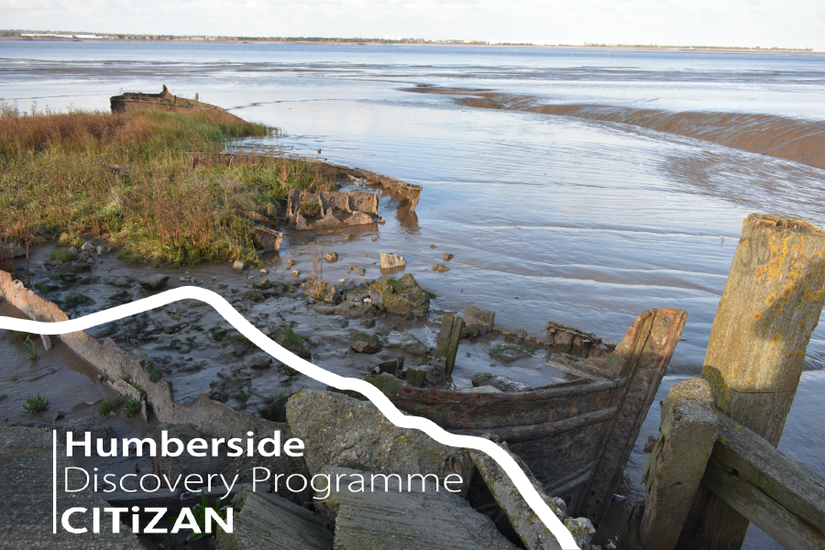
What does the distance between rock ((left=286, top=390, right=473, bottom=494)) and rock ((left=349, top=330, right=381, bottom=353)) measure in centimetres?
286

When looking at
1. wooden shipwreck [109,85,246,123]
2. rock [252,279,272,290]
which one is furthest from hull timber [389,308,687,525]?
wooden shipwreck [109,85,246,123]

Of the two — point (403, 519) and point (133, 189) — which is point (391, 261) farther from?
point (403, 519)

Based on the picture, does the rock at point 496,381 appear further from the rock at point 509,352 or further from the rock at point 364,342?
the rock at point 364,342

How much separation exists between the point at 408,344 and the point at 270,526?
3.69 metres

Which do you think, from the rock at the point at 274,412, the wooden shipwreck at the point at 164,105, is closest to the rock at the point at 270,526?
the rock at the point at 274,412

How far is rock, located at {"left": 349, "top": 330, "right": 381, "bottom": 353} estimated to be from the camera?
244 inches

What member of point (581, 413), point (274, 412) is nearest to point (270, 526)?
point (274, 412)

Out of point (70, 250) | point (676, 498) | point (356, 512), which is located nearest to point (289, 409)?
point (356, 512)

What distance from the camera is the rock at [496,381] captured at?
223 inches

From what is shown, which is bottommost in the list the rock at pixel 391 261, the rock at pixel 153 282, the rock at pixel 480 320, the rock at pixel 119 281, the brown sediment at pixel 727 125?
the rock at pixel 119 281

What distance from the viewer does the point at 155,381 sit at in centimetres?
468

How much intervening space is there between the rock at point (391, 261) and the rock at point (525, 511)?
232 inches

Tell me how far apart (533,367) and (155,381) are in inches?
157

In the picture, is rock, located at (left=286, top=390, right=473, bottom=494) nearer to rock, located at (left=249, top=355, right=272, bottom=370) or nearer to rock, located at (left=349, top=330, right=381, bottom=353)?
rock, located at (left=249, top=355, right=272, bottom=370)
